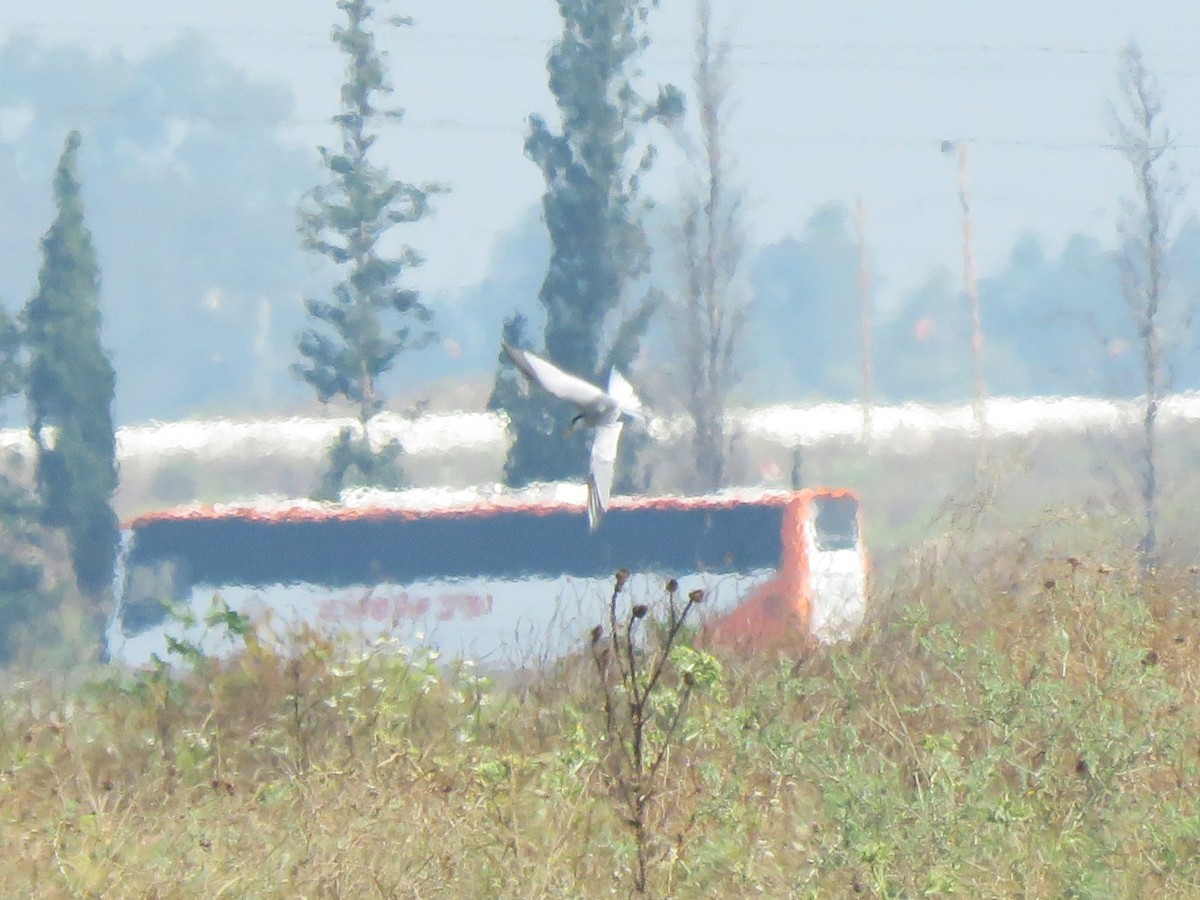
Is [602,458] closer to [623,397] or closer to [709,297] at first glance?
[623,397]

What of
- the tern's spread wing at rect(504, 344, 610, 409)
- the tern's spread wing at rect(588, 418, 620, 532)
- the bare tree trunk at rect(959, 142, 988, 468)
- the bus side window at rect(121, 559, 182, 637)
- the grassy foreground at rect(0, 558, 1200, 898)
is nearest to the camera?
the grassy foreground at rect(0, 558, 1200, 898)

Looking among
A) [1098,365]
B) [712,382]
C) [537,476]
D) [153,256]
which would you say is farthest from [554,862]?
[153,256]

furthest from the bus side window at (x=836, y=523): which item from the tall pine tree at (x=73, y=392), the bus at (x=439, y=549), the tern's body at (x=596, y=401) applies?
the tern's body at (x=596, y=401)

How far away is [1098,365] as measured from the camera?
94500 mm

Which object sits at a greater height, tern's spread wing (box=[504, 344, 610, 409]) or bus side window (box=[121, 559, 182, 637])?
tern's spread wing (box=[504, 344, 610, 409])

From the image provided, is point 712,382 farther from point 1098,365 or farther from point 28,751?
point 1098,365

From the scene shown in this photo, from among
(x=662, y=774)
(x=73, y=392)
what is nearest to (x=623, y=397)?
(x=662, y=774)

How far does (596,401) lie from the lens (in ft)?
30.6

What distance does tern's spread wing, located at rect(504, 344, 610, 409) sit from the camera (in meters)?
8.46

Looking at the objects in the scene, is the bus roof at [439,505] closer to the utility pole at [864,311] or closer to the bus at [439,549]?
the bus at [439,549]

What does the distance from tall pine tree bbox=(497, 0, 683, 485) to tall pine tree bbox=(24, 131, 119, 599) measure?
7.22 meters

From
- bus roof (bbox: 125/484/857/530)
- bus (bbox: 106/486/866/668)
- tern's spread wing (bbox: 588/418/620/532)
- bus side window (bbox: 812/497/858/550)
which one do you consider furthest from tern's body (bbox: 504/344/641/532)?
bus roof (bbox: 125/484/857/530)

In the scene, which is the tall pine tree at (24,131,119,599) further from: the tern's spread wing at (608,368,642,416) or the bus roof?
the tern's spread wing at (608,368,642,416)

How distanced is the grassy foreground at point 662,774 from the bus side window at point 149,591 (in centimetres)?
1452
